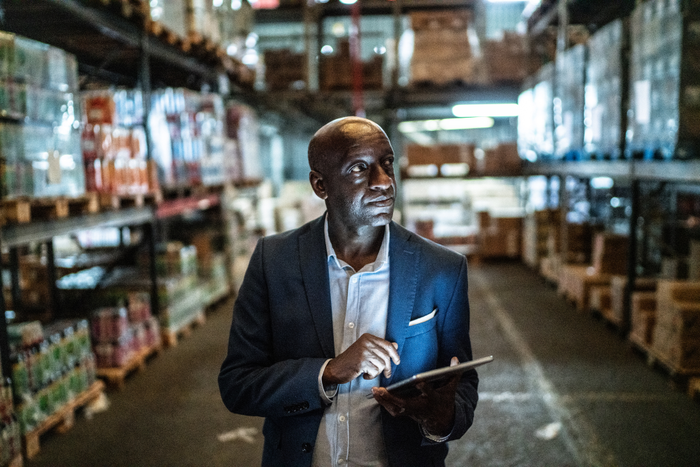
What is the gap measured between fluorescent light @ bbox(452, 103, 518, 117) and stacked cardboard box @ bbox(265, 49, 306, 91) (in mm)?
3583

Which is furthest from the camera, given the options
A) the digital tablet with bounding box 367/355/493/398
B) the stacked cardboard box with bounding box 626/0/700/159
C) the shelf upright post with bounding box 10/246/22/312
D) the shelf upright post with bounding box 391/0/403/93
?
the shelf upright post with bounding box 391/0/403/93

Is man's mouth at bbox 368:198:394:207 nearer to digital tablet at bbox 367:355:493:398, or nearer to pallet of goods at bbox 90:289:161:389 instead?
digital tablet at bbox 367:355:493:398

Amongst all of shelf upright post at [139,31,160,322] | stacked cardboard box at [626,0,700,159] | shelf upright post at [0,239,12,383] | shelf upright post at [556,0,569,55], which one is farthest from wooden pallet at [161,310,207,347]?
shelf upright post at [556,0,569,55]

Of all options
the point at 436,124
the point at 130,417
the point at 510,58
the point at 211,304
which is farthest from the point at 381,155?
the point at 436,124

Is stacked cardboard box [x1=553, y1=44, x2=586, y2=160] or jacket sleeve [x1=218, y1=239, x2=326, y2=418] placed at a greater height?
stacked cardboard box [x1=553, y1=44, x2=586, y2=160]

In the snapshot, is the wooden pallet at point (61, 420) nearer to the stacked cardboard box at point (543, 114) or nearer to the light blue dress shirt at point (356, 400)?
the light blue dress shirt at point (356, 400)

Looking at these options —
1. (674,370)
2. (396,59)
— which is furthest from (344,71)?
(674,370)

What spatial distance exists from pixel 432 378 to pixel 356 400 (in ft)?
1.08

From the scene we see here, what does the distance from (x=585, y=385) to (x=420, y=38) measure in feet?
22.8

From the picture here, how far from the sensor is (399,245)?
6.03ft

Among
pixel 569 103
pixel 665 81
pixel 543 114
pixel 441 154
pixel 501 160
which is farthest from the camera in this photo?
pixel 501 160

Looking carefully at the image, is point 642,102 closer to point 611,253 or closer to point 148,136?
point 611,253

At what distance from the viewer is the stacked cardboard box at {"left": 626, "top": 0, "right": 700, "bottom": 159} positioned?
14.4 ft

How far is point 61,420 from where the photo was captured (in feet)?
14.4
